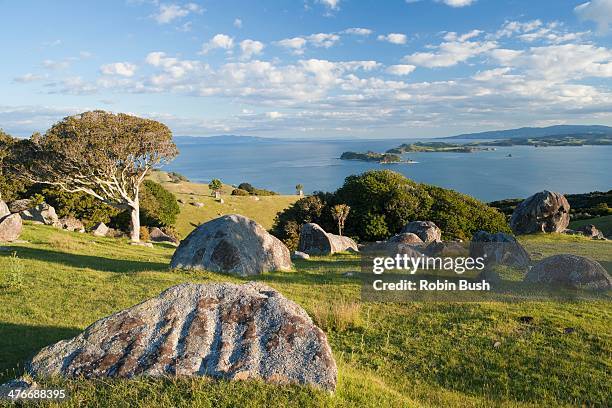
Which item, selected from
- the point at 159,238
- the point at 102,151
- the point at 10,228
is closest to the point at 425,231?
the point at 102,151

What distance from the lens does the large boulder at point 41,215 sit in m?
42.5

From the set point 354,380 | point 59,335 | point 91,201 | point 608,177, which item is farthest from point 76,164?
point 608,177

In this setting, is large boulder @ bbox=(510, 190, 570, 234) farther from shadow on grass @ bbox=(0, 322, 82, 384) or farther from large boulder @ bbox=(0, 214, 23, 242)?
large boulder @ bbox=(0, 214, 23, 242)

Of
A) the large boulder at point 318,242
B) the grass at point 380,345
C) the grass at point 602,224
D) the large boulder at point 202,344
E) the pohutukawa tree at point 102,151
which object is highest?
the pohutukawa tree at point 102,151

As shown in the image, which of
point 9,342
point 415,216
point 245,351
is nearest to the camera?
point 245,351

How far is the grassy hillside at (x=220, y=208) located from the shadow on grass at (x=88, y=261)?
39.2 metres

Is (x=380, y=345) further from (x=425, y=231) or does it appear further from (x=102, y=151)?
(x=102, y=151)

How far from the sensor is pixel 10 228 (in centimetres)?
2588

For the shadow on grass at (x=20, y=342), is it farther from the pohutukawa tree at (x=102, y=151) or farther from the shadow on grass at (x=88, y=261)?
the pohutukawa tree at (x=102, y=151)

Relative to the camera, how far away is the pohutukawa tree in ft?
109

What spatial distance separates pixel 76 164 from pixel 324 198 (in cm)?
2573

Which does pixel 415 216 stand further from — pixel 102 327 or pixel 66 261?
pixel 102 327

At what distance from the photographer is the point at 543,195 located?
130 ft

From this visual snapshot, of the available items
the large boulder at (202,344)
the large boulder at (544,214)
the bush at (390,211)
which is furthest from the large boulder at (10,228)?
the large boulder at (544,214)
